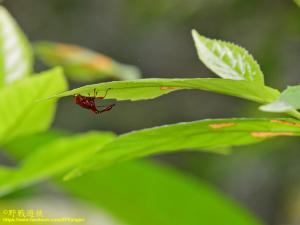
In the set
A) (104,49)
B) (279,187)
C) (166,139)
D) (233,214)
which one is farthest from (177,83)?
(104,49)

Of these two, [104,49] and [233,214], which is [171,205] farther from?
[104,49]

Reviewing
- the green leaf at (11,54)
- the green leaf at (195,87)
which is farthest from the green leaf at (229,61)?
the green leaf at (11,54)

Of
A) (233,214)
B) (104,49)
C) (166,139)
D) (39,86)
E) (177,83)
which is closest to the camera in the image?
(177,83)

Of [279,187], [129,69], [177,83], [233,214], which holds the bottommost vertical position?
[177,83]

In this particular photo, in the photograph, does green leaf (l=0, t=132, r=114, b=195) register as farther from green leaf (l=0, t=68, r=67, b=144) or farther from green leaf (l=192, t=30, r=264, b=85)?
green leaf (l=192, t=30, r=264, b=85)

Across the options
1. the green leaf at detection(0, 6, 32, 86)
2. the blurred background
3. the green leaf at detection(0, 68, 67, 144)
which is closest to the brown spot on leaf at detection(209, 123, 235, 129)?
the green leaf at detection(0, 68, 67, 144)

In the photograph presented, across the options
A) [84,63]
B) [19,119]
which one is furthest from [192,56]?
[19,119]
